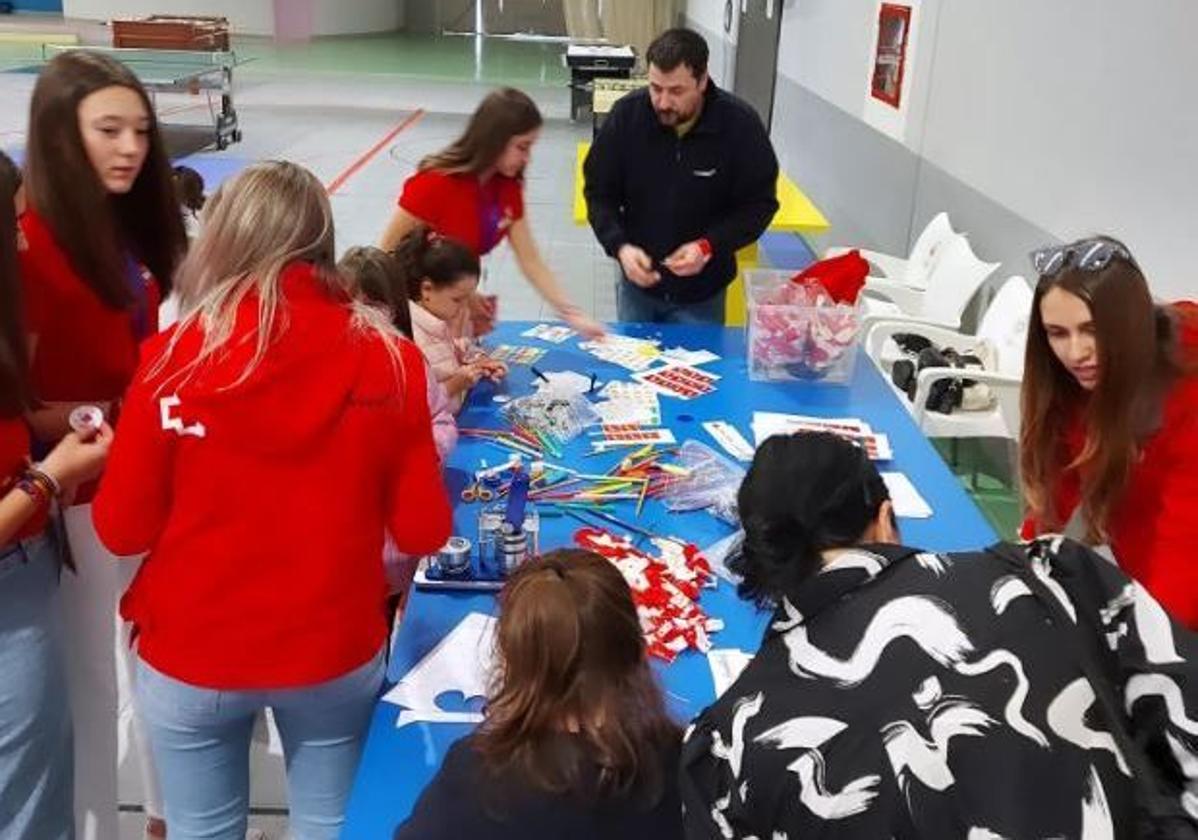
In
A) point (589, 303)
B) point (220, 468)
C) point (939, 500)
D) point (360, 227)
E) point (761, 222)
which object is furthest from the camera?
point (360, 227)

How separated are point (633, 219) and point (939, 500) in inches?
69.4

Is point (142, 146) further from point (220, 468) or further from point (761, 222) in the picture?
point (761, 222)

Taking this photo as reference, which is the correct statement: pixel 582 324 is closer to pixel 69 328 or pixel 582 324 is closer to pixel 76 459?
pixel 69 328

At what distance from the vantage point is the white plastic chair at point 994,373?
3744 millimetres

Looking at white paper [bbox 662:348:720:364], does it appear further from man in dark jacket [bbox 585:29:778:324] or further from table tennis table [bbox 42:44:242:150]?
table tennis table [bbox 42:44:242:150]

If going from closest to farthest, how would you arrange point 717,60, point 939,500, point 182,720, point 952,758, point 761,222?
point 952,758 → point 182,720 → point 939,500 → point 761,222 → point 717,60

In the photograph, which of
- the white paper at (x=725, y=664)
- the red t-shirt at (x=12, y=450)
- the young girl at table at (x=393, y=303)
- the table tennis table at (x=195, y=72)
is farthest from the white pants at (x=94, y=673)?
the table tennis table at (x=195, y=72)

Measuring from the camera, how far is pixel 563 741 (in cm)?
131

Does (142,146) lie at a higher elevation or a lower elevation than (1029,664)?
higher

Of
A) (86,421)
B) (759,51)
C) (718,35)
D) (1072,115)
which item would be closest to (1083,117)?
(1072,115)

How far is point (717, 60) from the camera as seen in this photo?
12.9 meters

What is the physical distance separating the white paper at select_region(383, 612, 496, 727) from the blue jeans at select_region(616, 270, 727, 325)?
2.06 meters

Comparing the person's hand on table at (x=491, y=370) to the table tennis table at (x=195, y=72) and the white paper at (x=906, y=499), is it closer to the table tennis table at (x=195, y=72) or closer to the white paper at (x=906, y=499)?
the white paper at (x=906, y=499)

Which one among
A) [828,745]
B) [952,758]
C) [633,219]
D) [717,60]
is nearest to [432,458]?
[828,745]
